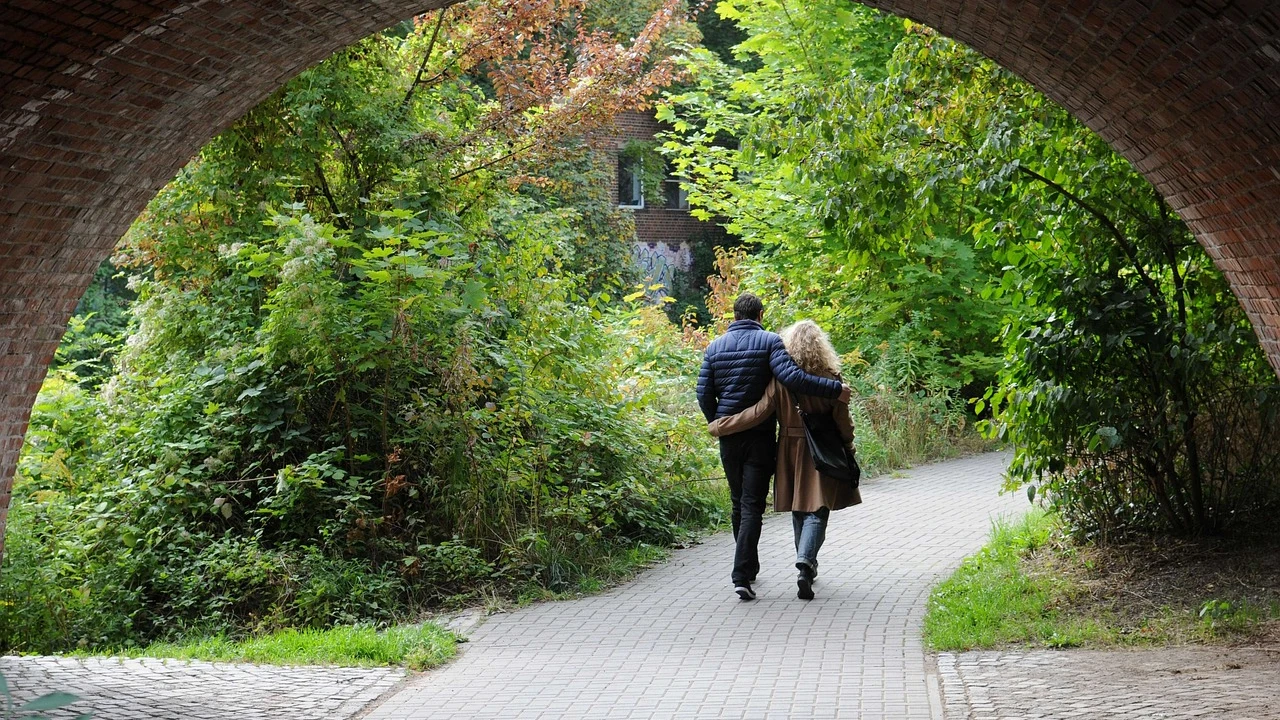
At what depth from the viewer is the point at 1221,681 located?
6262mm

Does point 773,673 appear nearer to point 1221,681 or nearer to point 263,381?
point 1221,681

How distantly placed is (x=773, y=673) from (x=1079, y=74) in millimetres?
3497

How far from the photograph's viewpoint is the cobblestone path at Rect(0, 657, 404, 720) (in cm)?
632

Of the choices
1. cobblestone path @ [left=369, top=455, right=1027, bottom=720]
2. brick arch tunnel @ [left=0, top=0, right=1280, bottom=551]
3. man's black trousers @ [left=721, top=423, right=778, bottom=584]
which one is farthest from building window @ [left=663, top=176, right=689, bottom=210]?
brick arch tunnel @ [left=0, top=0, right=1280, bottom=551]

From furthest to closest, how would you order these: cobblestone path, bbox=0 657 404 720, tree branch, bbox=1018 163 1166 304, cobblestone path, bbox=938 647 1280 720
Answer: tree branch, bbox=1018 163 1166 304
cobblestone path, bbox=0 657 404 720
cobblestone path, bbox=938 647 1280 720

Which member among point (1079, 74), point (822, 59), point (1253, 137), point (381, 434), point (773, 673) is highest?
point (822, 59)

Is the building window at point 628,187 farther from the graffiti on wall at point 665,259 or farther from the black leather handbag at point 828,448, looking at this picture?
the black leather handbag at point 828,448

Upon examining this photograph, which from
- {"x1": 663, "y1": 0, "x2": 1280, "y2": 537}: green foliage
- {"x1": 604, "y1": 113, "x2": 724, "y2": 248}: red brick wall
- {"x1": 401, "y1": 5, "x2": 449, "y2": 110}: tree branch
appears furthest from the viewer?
{"x1": 604, "y1": 113, "x2": 724, "y2": 248}: red brick wall

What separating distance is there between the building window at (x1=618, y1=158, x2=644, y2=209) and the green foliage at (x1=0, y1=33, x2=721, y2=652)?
22960 mm

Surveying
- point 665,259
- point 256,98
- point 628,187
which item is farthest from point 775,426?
point 628,187

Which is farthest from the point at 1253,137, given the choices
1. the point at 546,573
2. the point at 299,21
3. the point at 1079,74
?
the point at 546,573

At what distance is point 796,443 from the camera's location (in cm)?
909

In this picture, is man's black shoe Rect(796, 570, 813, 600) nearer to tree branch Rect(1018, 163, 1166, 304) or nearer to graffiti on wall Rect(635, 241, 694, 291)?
tree branch Rect(1018, 163, 1166, 304)

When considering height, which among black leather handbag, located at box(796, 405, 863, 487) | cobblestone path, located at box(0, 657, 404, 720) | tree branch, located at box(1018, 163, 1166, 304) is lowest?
cobblestone path, located at box(0, 657, 404, 720)
